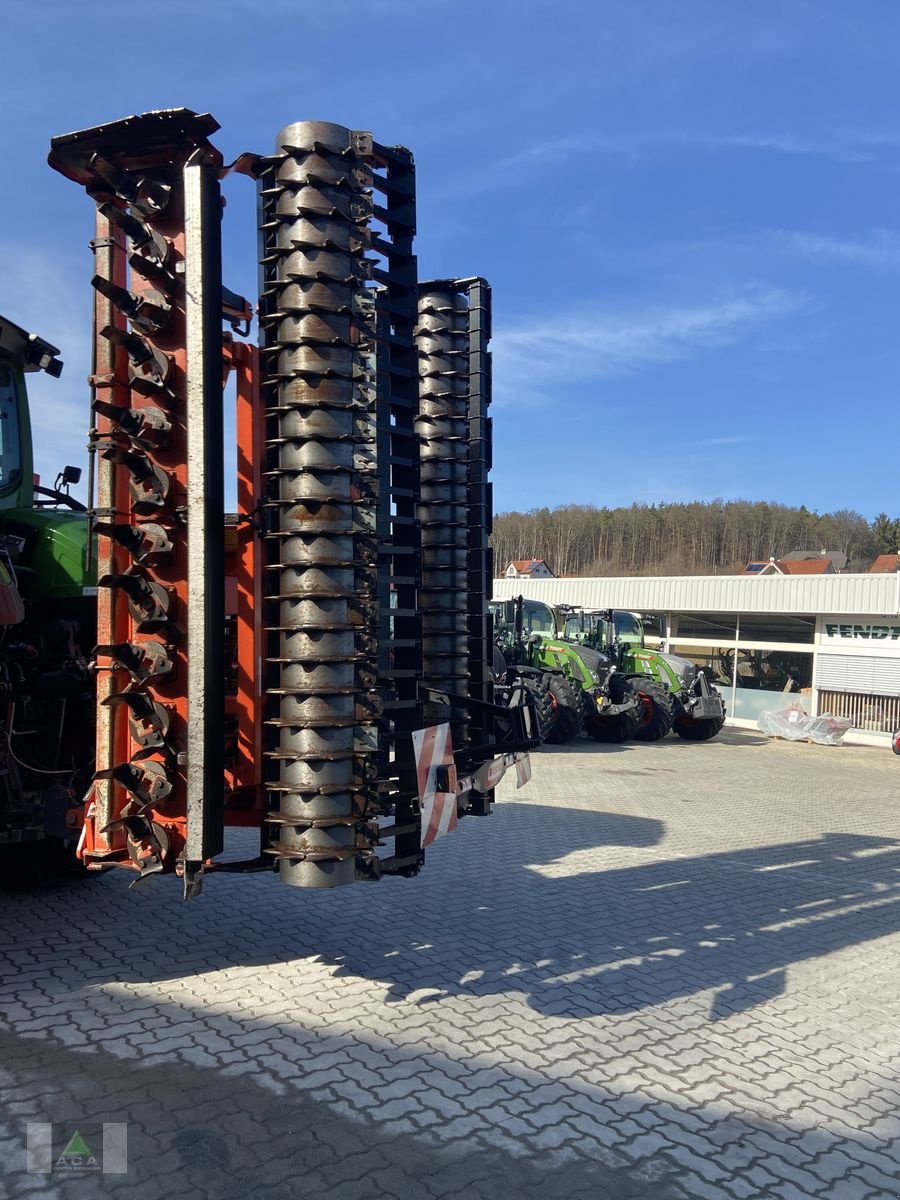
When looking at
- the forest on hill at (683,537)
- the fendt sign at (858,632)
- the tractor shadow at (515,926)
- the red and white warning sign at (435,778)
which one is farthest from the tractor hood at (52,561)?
the forest on hill at (683,537)

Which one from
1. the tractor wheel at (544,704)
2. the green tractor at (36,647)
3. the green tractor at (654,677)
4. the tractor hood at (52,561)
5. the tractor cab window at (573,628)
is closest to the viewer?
the green tractor at (36,647)

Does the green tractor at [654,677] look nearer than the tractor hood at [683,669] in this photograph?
Yes

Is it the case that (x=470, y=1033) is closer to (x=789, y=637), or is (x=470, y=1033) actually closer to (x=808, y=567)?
(x=789, y=637)

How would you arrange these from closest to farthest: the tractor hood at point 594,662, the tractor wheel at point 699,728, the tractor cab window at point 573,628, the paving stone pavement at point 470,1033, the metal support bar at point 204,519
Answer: the paving stone pavement at point 470,1033 → the metal support bar at point 204,519 → the tractor hood at point 594,662 → the tractor wheel at point 699,728 → the tractor cab window at point 573,628

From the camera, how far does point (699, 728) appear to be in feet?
56.4

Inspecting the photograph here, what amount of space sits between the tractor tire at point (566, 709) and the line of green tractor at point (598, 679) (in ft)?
0.05

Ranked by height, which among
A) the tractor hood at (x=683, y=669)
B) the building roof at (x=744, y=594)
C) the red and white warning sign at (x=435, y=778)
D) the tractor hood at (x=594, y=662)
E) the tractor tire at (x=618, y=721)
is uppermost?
the building roof at (x=744, y=594)

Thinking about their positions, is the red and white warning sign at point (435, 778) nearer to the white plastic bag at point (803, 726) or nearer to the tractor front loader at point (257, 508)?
the tractor front loader at point (257, 508)

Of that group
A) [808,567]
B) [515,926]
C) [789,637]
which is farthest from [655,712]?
[808,567]

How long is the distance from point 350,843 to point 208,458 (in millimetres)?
1528

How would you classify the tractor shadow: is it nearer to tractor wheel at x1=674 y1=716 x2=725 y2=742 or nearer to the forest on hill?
tractor wheel at x1=674 y1=716 x2=725 y2=742

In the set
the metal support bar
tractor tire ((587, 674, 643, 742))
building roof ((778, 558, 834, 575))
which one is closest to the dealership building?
tractor tire ((587, 674, 643, 742))

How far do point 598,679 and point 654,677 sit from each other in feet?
6.06

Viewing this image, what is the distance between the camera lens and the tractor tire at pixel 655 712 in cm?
1652
